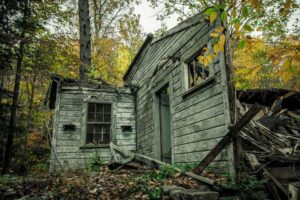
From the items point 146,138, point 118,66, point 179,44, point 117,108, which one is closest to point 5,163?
point 117,108

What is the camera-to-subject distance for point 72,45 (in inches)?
490

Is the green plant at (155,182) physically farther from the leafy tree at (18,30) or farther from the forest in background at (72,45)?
the leafy tree at (18,30)

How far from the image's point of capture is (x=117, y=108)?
10211 millimetres

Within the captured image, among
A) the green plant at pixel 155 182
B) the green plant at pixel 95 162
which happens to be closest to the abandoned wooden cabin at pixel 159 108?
the green plant at pixel 95 162

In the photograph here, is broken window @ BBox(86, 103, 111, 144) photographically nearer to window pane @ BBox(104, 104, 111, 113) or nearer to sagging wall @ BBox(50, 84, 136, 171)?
window pane @ BBox(104, 104, 111, 113)

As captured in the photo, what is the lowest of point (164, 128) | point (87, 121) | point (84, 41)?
point (164, 128)

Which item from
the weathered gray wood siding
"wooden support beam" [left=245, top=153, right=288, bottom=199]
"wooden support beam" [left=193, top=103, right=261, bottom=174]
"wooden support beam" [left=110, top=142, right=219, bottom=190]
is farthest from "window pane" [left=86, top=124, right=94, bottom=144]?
"wooden support beam" [left=245, top=153, right=288, bottom=199]

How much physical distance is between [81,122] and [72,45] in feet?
17.5

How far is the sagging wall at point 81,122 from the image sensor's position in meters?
8.92

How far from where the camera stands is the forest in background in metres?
2.20

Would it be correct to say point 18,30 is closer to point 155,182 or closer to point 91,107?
point 91,107

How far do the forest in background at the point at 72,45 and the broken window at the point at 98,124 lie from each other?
1.97m

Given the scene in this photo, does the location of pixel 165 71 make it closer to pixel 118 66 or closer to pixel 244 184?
pixel 244 184

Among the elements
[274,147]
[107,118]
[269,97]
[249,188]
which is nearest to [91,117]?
[107,118]
